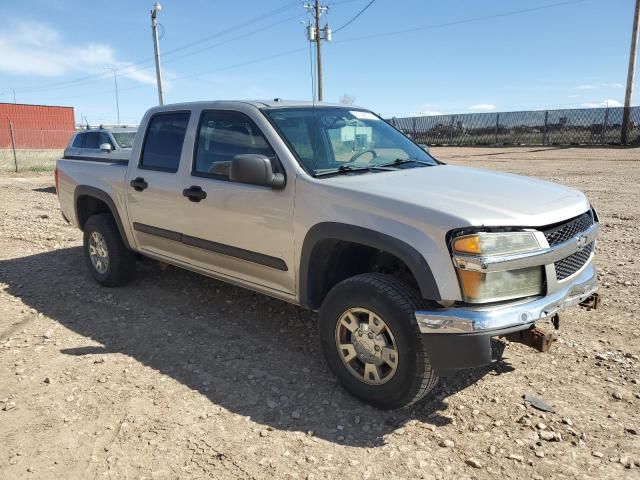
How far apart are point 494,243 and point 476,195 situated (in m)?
0.46

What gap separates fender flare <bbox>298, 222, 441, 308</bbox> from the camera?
2879mm

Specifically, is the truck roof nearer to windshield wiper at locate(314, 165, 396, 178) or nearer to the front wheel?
windshield wiper at locate(314, 165, 396, 178)

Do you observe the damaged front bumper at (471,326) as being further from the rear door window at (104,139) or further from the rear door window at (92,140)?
the rear door window at (92,140)

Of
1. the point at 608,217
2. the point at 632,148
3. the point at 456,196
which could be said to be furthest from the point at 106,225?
the point at 632,148

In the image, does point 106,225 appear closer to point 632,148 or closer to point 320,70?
point 632,148

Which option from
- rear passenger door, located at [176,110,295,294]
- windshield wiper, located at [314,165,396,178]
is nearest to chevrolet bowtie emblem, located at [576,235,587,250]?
windshield wiper, located at [314,165,396,178]

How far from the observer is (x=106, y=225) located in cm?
555

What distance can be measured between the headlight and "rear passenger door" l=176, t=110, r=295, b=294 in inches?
50.1

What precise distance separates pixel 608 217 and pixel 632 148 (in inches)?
769

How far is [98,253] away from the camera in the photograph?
5.72 meters

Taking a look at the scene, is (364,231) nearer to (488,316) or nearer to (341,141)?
(488,316)

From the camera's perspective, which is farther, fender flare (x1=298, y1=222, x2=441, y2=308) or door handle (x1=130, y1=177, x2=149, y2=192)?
door handle (x1=130, y1=177, x2=149, y2=192)

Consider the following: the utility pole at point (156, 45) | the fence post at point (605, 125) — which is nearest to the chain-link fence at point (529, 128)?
the fence post at point (605, 125)

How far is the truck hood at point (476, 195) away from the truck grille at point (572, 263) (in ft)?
0.84
